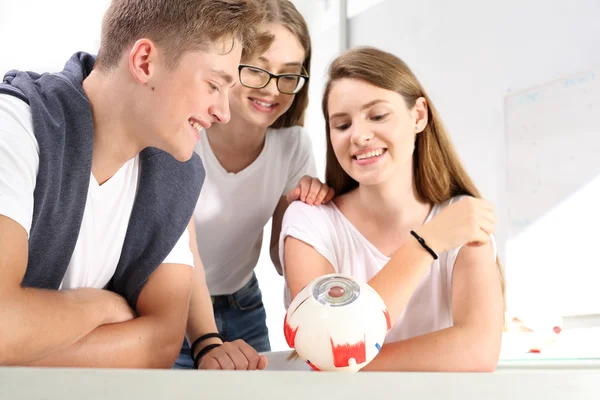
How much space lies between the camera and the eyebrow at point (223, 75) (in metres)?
1.04

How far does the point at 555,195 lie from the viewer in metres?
2.65

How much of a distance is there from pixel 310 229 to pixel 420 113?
1.26 ft

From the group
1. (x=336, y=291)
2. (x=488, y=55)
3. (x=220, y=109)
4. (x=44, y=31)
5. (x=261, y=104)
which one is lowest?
(x=336, y=291)

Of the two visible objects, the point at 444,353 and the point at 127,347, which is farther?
the point at 444,353

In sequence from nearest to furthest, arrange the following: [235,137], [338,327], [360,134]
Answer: [338,327]
[360,134]
[235,137]

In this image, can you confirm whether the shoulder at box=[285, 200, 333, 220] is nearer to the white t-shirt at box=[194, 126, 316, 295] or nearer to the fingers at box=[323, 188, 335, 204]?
the fingers at box=[323, 188, 335, 204]

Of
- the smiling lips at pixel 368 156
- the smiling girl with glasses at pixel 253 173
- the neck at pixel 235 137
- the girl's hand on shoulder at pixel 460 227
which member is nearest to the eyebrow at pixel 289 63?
the smiling girl with glasses at pixel 253 173

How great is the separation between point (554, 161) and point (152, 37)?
6.94 ft

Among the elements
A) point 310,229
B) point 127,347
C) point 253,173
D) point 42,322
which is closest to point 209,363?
point 127,347

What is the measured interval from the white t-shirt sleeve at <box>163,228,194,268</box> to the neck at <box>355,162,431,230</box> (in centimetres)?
44

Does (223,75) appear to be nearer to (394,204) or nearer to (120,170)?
(120,170)

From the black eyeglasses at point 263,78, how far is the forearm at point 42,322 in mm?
665

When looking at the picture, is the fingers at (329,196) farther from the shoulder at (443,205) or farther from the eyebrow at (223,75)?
the eyebrow at (223,75)

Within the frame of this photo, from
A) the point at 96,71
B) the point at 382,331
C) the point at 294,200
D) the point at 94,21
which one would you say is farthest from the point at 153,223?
the point at 94,21
